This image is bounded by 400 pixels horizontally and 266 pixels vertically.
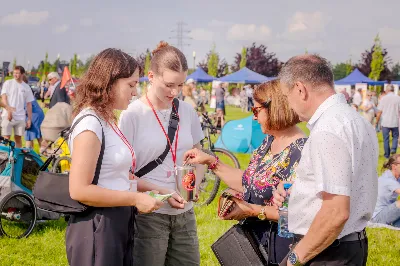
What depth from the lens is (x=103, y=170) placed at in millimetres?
2535

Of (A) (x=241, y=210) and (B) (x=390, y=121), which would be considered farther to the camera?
(B) (x=390, y=121)

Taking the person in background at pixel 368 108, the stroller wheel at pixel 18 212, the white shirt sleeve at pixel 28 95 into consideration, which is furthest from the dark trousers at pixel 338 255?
the person in background at pixel 368 108

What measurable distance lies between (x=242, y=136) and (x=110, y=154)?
10.5 meters

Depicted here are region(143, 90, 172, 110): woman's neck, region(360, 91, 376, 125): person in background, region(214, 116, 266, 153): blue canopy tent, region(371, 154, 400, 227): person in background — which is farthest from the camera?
region(360, 91, 376, 125): person in background

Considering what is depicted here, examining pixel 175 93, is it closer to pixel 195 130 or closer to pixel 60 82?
pixel 195 130

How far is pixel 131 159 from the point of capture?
265cm

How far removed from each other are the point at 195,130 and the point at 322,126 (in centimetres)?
145

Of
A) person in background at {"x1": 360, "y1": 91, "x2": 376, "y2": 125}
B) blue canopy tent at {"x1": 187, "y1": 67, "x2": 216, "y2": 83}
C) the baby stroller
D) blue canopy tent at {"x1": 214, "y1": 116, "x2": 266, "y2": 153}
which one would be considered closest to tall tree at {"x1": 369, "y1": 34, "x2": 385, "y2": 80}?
blue canopy tent at {"x1": 187, "y1": 67, "x2": 216, "y2": 83}

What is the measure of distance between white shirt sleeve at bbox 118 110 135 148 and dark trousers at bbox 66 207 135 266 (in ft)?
1.92

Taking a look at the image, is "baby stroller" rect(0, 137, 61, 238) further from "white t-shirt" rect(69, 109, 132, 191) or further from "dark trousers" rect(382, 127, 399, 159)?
"dark trousers" rect(382, 127, 399, 159)

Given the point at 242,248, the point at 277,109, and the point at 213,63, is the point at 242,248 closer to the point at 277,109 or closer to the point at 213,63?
the point at 277,109

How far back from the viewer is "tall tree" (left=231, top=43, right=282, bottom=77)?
67.0 meters

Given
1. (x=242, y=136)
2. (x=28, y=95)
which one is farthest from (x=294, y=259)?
(x=242, y=136)

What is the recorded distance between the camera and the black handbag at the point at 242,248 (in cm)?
295
